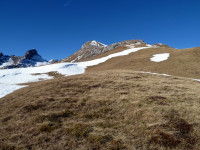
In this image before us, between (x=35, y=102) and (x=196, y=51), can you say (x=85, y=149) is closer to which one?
(x=35, y=102)

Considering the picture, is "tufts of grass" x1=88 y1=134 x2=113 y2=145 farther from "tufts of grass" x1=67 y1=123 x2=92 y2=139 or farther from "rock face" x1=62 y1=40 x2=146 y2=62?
"rock face" x1=62 y1=40 x2=146 y2=62

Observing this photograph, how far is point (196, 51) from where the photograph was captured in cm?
4166

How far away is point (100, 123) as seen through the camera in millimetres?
7645

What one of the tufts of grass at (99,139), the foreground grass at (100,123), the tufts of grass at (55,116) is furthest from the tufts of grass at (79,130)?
the tufts of grass at (55,116)

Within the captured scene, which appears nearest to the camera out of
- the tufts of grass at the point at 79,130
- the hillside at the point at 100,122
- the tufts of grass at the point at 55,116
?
the hillside at the point at 100,122

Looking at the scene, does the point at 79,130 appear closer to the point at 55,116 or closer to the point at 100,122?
the point at 100,122

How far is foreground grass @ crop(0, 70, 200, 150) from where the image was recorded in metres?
6.02

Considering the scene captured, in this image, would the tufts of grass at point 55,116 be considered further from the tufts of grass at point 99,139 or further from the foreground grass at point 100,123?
the tufts of grass at point 99,139

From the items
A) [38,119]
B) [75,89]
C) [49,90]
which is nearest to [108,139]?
[38,119]

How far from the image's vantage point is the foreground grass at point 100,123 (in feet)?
19.7

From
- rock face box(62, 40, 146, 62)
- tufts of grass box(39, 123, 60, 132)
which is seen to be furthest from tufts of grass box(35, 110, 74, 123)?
rock face box(62, 40, 146, 62)

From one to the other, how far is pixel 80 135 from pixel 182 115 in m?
7.44

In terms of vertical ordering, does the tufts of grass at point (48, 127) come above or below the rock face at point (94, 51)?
below

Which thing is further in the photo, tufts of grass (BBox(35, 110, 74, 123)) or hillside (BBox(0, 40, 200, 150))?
tufts of grass (BBox(35, 110, 74, 123))
